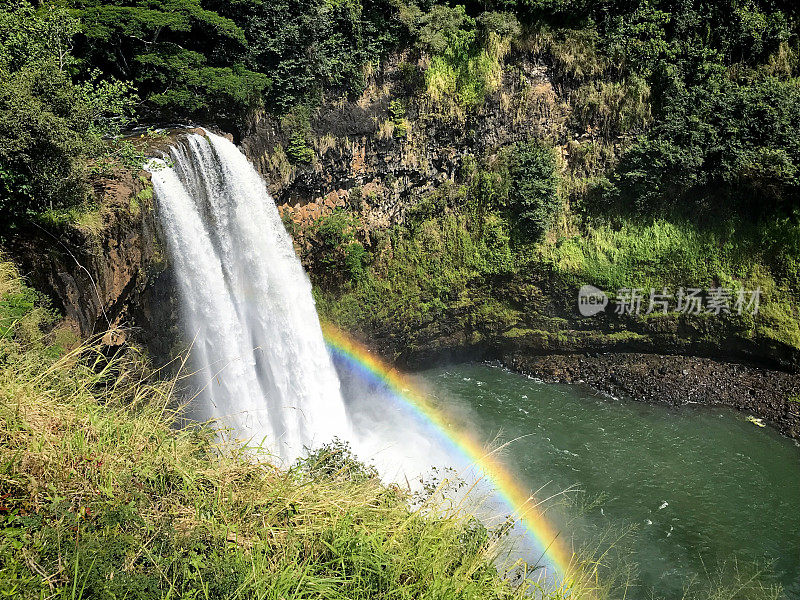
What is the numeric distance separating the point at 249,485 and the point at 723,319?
14.2m

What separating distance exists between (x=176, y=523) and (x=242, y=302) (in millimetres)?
7934

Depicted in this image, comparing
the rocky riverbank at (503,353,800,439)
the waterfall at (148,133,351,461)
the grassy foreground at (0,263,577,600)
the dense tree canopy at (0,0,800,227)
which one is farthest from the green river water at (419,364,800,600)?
the grassy foreground at (0,263,577,600)

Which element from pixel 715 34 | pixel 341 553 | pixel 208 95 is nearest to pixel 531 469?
pixel 341 553

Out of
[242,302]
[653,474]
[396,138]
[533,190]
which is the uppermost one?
[396,138]

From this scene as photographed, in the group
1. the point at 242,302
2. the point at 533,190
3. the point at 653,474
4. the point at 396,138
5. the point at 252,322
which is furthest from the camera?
the point at 533,190

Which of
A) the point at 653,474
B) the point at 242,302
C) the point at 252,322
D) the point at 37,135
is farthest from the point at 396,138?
the point at 653,474

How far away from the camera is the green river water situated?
9.82 meters

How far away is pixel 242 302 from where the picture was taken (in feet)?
36.4

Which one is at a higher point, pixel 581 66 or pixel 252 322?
pixel 581 66

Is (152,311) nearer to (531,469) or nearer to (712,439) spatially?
(531,469)

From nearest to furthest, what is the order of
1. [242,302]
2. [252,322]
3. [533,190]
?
[242,302], [252,322], [533,190]

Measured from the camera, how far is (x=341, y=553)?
3.47 meters

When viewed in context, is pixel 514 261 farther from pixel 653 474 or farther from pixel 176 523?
pixel 176 523

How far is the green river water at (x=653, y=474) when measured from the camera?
982 centimetres
